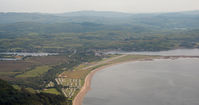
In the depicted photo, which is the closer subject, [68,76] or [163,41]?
[68,76]

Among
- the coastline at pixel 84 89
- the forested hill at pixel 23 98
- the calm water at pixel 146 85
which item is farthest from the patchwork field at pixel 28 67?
the forested hill at pixel 23 98

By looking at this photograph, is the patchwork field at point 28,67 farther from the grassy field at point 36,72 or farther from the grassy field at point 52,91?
the grassy field at point 52,91

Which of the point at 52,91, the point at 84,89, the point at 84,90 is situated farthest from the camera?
the point at 84,89

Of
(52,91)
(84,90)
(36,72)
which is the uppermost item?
(36,72)

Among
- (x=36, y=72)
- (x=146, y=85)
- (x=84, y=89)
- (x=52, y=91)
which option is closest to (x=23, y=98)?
(x=52, y=91)

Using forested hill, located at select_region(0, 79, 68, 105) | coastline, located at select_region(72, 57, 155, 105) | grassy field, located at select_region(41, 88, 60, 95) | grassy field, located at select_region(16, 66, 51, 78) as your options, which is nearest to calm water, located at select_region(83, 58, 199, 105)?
coastline, located at select_region(72, 57, 155, 105)

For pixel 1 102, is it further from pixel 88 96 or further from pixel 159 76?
pixel 159 76

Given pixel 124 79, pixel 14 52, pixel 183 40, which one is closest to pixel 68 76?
pixel 124 79

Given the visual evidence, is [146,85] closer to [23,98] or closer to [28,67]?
[23,98]
